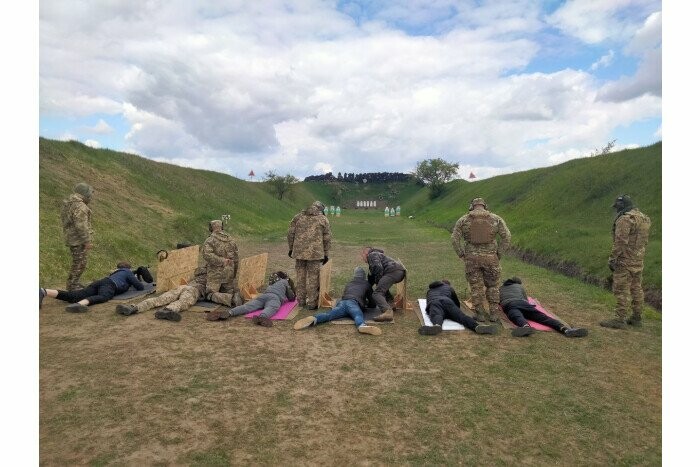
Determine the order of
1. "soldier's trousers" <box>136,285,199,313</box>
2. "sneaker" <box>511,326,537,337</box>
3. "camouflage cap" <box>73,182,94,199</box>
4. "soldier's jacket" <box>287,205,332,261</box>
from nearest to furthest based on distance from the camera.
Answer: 1. "sneaker" <box>511,326,537,337</box>
2. "soldier's trousers" <box>136,285,199,313</box>
3. "soldier's jacket" <box>287,205,332,261</box>
4. "camouflage cap" <box>73,182,94,199</box>

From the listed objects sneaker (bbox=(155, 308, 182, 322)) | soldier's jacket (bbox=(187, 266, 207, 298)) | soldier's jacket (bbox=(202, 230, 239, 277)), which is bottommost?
sneaker (bbox=(155, 308, 182, 322))

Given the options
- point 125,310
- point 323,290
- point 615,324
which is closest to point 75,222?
point 125,310

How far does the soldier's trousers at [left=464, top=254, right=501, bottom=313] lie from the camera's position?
1058 centimetres

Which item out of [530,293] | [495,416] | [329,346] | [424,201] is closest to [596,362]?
[495,416]

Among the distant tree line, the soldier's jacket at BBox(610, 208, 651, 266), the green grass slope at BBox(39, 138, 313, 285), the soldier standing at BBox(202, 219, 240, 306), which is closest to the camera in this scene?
the soldier's jacket at BBox(610, 208, 651, 266)

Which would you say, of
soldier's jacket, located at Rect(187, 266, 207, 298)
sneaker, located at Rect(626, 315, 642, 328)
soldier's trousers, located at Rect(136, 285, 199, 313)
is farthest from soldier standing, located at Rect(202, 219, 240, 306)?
sneaker, located at Rect(626, 315, 642, 328)

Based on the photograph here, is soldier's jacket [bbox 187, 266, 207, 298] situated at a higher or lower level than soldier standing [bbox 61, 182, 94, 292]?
lower

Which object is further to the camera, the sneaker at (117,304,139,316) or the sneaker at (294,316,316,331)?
the sneaker at (117,304,139,316)

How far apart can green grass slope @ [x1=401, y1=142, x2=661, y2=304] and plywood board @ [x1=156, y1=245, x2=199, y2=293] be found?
14422 mm

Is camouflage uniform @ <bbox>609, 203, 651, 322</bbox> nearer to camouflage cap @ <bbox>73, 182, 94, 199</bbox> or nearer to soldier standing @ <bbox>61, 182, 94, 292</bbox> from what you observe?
soldier standing @ <bbox>61, 182, 94, 292</bbox>

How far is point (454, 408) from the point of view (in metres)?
6.06

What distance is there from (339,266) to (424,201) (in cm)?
6393

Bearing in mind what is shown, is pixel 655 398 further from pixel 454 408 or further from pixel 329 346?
Result: pixel 329 346

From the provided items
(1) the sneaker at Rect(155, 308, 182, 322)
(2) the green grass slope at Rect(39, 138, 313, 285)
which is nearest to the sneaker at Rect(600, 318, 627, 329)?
(1) the sneaker at Rect(155, 308, 182, 322)
